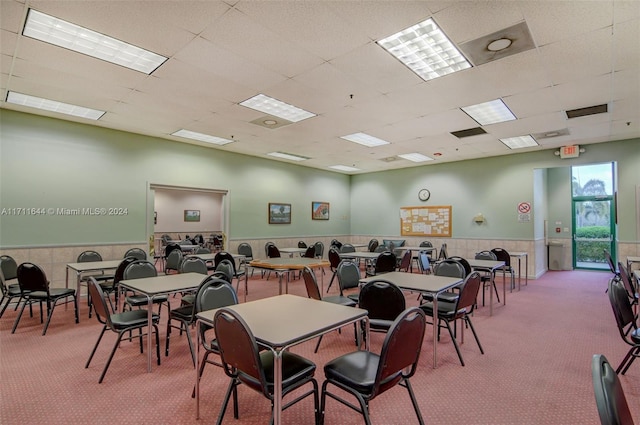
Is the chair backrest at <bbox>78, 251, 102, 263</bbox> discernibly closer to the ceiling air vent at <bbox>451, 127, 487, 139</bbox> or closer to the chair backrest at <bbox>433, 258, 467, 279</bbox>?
the chair backrest at <bbox>433, 258, 467, 279</bbox>

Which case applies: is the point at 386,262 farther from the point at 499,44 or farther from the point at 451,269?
the point at 499,44

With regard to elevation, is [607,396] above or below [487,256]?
above

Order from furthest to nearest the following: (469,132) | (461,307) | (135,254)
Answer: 1. (469,132)
2. (135,254)
3. (461,307)

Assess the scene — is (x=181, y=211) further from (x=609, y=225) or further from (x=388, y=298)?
(x=609, y=225)

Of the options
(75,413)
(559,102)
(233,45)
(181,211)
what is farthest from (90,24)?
(181,211)

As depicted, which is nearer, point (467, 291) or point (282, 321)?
point (282, 321)

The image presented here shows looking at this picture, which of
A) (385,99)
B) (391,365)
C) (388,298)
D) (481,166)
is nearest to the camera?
(391,365)

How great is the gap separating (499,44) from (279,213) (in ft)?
23.5

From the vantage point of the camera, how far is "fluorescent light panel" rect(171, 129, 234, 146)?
6867 mm

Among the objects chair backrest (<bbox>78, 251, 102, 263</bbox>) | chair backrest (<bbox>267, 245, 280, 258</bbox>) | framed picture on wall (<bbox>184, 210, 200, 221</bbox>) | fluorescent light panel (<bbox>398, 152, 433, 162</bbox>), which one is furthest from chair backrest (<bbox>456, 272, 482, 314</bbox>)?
framed picture on wall (<bbox>184, 210, 200, 221</bbox>)

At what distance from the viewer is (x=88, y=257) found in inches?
230

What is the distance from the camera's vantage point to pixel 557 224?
33.2 ft

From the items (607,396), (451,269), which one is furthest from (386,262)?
(607,396)

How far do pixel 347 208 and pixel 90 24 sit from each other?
9631 mm
